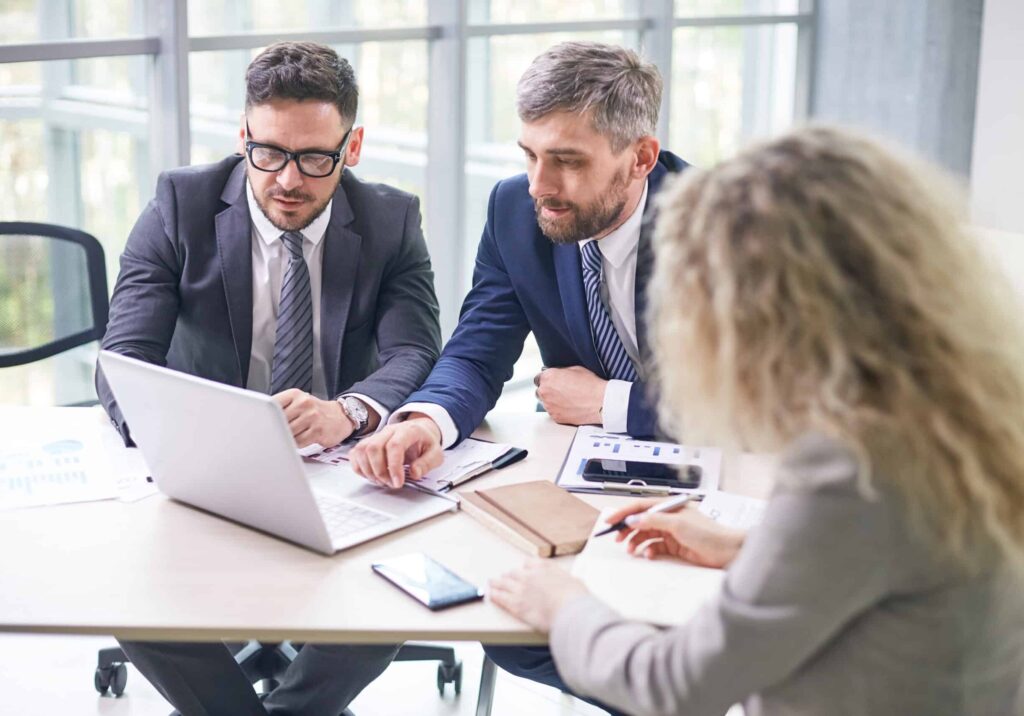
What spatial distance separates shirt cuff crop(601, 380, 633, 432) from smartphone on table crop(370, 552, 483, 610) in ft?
2.13

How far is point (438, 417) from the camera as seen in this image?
2094 millimetres

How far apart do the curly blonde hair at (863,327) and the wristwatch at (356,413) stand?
3.35 ft

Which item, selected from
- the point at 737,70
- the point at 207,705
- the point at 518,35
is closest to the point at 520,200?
the point at 207,705

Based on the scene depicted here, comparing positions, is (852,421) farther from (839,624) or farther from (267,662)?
(267,662)

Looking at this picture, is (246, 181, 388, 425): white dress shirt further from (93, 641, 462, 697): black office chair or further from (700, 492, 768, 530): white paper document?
(700, 492, 768, 530): white paper document

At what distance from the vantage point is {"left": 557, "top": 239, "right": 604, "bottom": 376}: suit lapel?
238cm

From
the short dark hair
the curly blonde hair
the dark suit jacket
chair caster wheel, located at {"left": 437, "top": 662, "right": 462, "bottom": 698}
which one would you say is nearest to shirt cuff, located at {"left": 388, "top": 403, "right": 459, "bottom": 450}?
the dark suit jacket

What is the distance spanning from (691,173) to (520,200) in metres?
1.24

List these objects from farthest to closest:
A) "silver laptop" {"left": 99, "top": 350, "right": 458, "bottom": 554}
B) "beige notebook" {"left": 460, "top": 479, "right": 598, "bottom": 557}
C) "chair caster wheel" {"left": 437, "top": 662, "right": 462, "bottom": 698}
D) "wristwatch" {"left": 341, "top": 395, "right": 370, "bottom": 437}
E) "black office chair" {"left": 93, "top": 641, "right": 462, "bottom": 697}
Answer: "chair caster wheel" {"left": 437, "top": 662, "right": 462, "bottom": 698}, "black office chair" {"left": 93, "top": 641, "right": 462, "bottom": 697}, "wristwatch" {"left": 341, "top": 395, "right": 370, "bottom": 437}, "beige notebook" {"left": 460, "top": 479, "right": 598, "bottom": 557}, "silver laptop" {"left": 99, "top": 350, "right": 458, "bottom": 554}

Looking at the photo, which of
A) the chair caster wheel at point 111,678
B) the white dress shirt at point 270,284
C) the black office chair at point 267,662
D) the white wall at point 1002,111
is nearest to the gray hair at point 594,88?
the white dress shirt at point 270,284

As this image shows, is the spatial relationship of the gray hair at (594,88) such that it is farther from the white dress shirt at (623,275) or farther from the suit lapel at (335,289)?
the suit lapel at (335,289)

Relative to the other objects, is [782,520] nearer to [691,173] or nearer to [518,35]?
[691,173]

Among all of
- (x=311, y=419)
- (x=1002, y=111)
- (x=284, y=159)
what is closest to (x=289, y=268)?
(x=284, y=159)

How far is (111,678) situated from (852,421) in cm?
204
